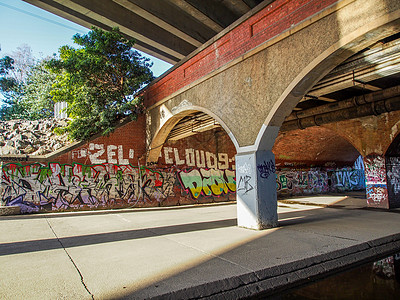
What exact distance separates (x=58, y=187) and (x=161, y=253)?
8183 mm

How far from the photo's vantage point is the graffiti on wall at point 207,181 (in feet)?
46.2

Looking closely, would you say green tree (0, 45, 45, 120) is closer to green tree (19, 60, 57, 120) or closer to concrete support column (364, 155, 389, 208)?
green tree (19, 60, 57, 120)

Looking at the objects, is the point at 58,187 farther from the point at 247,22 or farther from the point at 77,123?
the point at 247,22

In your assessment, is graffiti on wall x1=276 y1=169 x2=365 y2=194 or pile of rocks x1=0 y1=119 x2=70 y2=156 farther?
graffiti on wall x1=276 y1=169 x2=365 y2=194

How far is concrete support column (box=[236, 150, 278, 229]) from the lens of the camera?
20.4ft

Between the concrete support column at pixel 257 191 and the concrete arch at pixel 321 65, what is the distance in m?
0.31

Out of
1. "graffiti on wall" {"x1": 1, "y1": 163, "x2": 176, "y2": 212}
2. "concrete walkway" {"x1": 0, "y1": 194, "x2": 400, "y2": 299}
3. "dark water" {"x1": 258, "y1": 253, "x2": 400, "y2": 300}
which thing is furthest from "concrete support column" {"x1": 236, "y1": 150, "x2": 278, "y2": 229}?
"graffiti on wall" {"x1": 1, "y1": 163, "x2": 176, "y2": 212}

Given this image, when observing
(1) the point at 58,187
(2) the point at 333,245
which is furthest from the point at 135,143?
(2) the point at 333,245

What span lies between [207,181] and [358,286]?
36.8 feet

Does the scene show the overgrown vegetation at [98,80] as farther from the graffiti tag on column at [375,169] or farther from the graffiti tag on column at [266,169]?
the graffiti tag on column at [375,169]

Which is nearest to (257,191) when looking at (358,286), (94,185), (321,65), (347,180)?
(358,286)

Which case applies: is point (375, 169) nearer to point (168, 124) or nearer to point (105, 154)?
point (168, 124)

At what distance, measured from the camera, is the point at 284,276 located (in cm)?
363

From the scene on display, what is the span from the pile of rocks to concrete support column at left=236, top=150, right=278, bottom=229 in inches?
404
